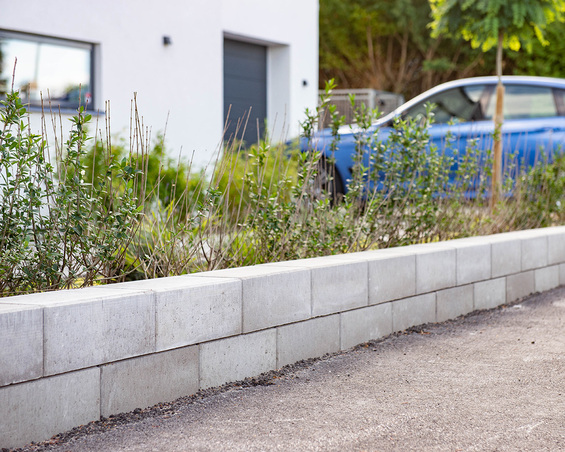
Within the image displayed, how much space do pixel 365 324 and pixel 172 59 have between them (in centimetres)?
692

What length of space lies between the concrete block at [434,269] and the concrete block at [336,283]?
65cm

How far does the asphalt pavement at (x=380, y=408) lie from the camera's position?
10.7ft

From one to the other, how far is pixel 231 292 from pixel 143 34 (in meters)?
7.23

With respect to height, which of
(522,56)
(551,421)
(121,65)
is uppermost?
(522,56)

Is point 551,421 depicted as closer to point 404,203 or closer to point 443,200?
point 404,203

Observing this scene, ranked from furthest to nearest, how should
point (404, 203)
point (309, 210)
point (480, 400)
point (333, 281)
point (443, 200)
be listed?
point (443, 200), point (404, 203), point (309, 210), point (333, 281), point (480, 400)

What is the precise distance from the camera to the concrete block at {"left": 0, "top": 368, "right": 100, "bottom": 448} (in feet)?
10.1

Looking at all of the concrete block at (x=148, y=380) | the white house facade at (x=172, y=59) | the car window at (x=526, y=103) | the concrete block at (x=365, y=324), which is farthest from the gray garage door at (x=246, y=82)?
the concrete block at (x=148, y=380)

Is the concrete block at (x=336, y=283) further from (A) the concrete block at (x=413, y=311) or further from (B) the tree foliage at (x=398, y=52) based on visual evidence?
(B) the tree foliage at (x=398, y=52)

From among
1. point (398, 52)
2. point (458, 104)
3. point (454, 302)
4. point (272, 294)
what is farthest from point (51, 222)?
point (398, 52)

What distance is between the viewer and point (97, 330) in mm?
3387

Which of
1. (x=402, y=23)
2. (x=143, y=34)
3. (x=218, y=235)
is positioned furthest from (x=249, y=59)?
(x=402, y=23)

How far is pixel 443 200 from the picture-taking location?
692 centimetres

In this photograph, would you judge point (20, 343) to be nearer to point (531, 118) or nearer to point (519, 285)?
point (519, 285)
